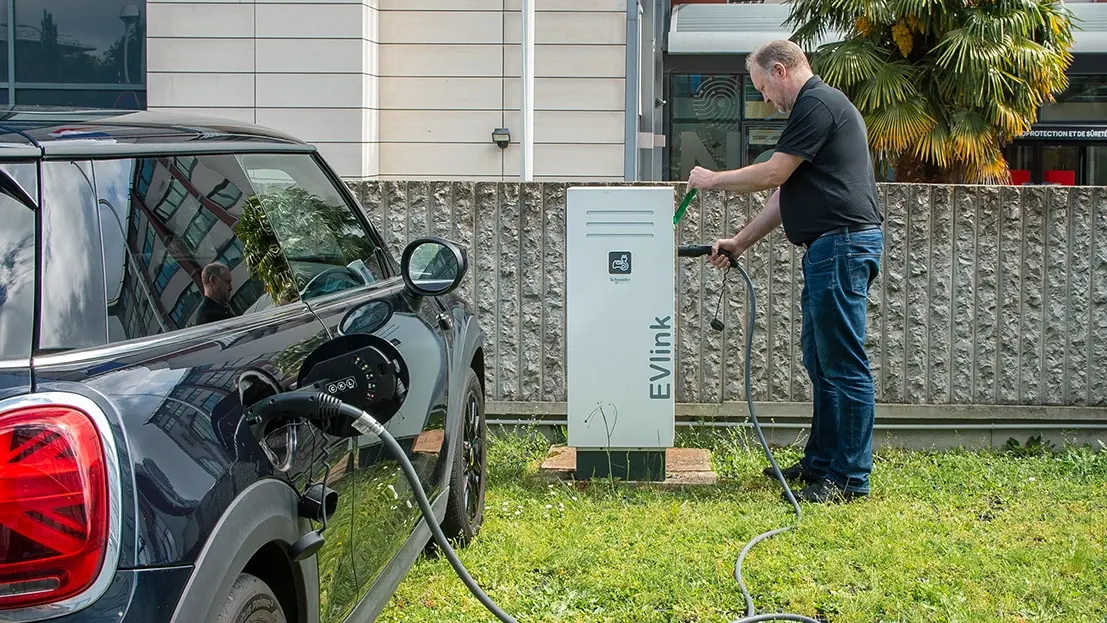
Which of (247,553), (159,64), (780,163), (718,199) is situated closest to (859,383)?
(780,163)

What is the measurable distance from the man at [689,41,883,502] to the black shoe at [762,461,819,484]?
14 centimetres

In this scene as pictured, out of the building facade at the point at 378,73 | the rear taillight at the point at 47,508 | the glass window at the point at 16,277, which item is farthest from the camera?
the building facade at the point at 378,73

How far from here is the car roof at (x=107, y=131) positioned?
2.22 m

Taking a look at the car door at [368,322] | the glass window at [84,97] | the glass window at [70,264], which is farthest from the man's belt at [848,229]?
the glass window at [84,97]

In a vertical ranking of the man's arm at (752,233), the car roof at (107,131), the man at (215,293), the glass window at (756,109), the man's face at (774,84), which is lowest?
the man at (215,293)

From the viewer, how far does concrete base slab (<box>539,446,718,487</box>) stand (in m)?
5.73

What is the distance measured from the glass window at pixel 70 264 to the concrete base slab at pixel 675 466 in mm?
3851

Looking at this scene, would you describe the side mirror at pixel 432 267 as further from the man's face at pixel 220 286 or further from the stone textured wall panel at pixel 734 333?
the stone textured wall panel at pixel 734 333

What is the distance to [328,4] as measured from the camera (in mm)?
14164

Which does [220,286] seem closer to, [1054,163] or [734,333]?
[734,333]

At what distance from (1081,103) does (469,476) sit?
50.3 ft

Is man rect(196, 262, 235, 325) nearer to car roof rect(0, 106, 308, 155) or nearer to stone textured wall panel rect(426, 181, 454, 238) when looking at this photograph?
car roof rect(0, 106, 308, 155)

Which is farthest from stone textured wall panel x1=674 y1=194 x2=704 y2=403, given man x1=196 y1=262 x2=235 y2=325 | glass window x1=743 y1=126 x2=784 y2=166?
glass window x1=743 y1=126 x2=784 y2=166

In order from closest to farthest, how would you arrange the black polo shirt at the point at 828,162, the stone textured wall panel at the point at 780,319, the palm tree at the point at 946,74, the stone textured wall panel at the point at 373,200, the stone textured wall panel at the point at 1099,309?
the black polo shirt at the point at 828,162 → the stone textured wall panel at the point at 1099,309 → the stone textured wall panel at the point at 780,319 → the stone textured wall panel at the point at 373,200 → the palm tree at the point at 946,74
